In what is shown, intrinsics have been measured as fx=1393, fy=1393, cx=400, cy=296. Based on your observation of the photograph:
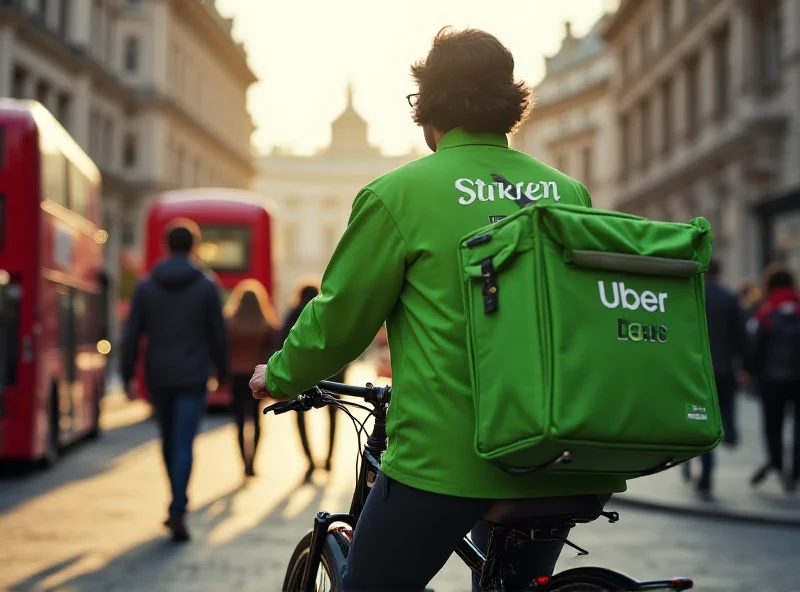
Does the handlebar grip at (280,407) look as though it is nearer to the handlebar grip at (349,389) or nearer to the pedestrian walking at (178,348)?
the handlebar grip at (349,389)

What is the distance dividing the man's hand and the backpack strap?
2.19 ft

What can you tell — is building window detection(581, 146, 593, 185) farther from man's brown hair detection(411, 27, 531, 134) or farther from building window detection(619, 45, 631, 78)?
man's brown hair detection(411, 27, 531, 134)

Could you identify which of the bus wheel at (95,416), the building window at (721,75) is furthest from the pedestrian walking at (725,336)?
the building window at (721,75)

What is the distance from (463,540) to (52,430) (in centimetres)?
1184

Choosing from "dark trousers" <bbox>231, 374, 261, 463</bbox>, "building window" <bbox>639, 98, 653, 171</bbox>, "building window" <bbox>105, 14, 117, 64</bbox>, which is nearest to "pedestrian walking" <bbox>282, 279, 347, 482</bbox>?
"dark trousers" <bbox>231, 374, 261, 463</bbox>

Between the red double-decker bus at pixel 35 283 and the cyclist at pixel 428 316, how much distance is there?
10308 mm

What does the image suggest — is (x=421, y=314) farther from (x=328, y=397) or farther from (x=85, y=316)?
(x=85, y=316)

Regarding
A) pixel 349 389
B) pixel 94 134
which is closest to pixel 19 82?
pixel 94 134

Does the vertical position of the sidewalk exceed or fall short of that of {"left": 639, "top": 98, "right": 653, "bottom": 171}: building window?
it falls short

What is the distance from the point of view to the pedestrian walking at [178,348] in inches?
340

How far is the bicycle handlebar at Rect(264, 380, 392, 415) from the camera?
3334mm

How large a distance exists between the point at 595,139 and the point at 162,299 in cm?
6343

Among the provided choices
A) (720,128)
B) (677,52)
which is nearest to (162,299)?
(720,128)

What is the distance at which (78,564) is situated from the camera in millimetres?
7793
